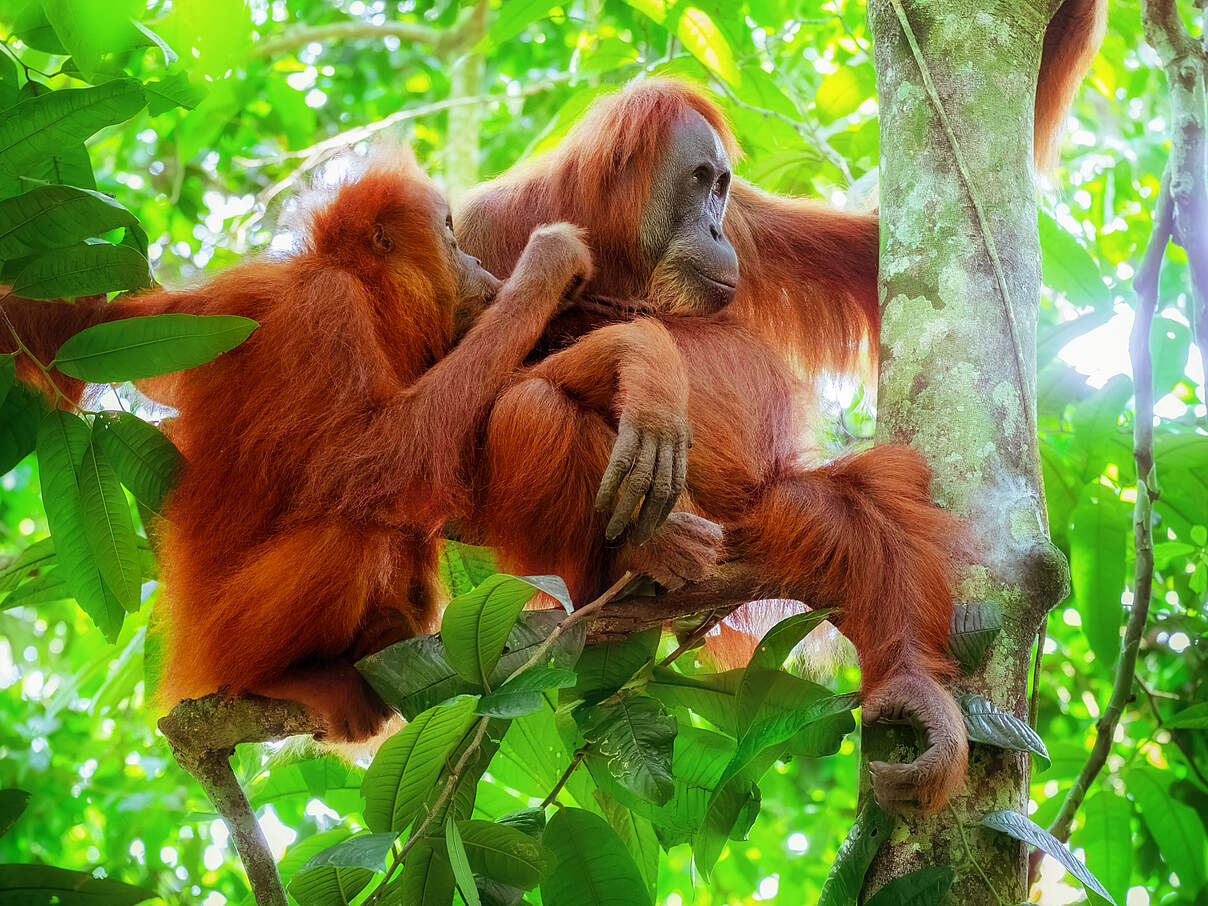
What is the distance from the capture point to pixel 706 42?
3.10 metres

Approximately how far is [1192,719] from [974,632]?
1032mm

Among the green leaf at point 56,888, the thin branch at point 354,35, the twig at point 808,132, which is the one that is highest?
the twig at point 808,132

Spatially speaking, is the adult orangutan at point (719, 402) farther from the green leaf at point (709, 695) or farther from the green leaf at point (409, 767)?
the green leaf at point (409, 767)

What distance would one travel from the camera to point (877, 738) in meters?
1.79

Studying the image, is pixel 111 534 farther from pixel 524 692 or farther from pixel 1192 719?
pixel 1192 719

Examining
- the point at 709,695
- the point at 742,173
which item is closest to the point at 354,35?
the point at 742,173

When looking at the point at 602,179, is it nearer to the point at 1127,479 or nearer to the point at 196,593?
the point at 196,593

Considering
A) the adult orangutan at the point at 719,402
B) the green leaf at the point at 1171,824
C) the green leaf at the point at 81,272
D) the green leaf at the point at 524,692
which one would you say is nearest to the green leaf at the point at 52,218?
the green leaf at the point at 81,272

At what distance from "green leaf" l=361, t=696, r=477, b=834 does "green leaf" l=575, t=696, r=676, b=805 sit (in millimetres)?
295

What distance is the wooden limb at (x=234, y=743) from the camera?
6.56 feet

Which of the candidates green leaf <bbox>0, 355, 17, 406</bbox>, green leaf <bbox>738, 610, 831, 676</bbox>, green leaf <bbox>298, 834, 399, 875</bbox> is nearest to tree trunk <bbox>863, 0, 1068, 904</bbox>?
green leaf <bbox>738, 610, 831, 676</bbox>

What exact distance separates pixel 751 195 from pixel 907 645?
146 centimetres

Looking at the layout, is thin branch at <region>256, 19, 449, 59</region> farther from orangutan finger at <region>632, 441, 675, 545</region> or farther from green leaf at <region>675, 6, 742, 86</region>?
orangutan finger at <region>632, 441, 675, 545</region>

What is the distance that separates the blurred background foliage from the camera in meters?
2.45
